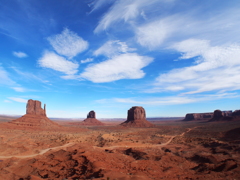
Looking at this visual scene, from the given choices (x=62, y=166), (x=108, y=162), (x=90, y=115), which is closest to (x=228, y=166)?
(x=108, y=162)

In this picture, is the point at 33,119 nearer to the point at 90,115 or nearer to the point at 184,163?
the point at 184,163

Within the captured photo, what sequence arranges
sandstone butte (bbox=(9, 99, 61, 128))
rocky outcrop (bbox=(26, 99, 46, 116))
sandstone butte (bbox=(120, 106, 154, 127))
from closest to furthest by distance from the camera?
sandstone butte (bbox=(9, 99, 61, 128)) < rocky outcrop (bbox=(26, 99, 46, 116)) < sandstone butte (bbox=(120, 106, 154, 127))

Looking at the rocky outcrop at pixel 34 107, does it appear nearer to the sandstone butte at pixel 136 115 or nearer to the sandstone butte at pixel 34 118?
the sandstone butte at pixel 34 118

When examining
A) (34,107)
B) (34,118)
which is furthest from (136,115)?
(34,107)

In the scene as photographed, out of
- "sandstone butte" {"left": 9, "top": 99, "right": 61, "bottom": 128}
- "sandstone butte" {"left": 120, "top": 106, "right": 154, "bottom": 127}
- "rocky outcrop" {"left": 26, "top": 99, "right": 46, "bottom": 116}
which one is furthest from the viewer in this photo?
"sandstone butte" {"left": 120, "top": 106, "right": 154, "bottom": 127}

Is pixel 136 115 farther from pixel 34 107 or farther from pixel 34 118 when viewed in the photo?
pixel 34 107

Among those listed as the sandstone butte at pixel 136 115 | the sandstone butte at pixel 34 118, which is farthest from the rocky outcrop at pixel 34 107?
the sandstone butte at pixel 136 115

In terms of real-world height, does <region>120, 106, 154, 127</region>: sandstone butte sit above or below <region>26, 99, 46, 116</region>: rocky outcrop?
below

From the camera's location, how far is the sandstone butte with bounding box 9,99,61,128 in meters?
53.4

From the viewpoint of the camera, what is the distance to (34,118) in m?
59.2

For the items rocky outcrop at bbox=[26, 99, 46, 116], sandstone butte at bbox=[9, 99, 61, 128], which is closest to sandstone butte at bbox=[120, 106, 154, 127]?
sandstone butte at bbox=[9, 99, 61, 128]

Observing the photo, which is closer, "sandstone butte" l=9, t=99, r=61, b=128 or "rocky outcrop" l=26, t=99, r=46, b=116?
"sandstone butte" l=9, t=99, r=61, b=128

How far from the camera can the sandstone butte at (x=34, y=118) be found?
175ft

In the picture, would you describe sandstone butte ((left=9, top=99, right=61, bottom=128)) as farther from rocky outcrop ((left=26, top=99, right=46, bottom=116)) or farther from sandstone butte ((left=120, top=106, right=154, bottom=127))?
sandstone butte ((left=120, top=106, right=154, bottom=127))
